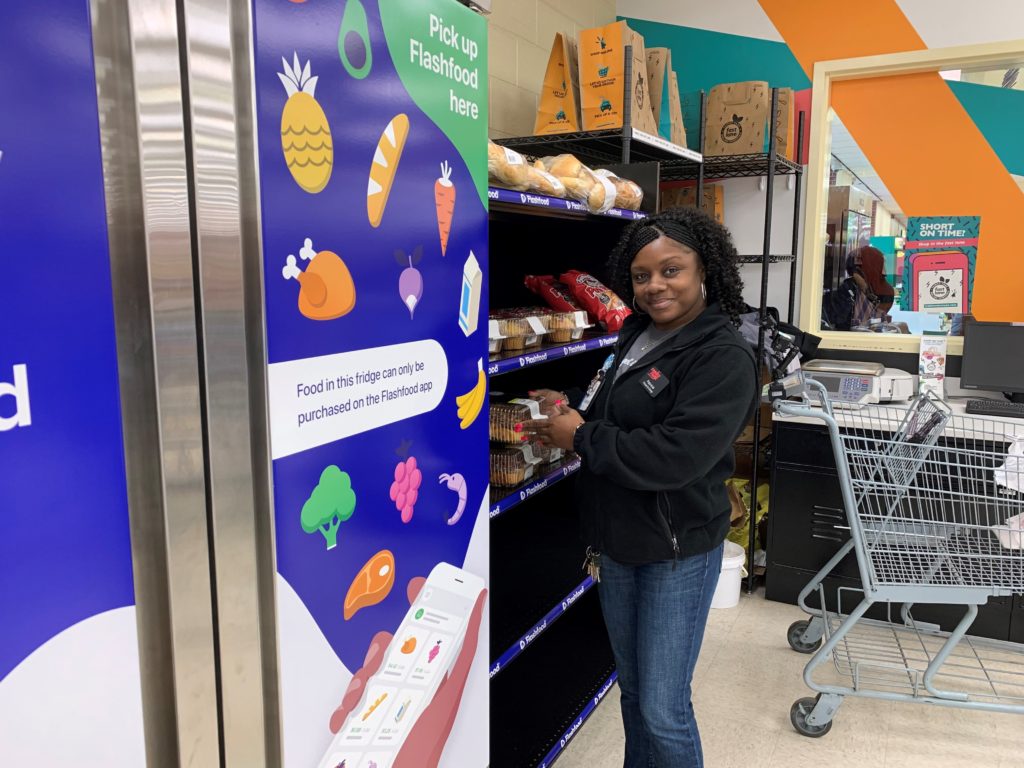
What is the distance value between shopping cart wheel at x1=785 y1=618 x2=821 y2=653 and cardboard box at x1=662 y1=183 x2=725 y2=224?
7.00 ft

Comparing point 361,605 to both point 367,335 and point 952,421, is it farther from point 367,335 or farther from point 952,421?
point 952,421

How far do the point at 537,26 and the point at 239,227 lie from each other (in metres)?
3.04

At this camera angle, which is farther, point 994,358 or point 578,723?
point 994,358

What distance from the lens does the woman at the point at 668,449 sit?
5.55 ft

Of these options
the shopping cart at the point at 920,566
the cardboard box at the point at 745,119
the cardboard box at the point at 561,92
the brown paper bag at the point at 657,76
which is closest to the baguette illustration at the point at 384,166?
the shopping cart at the point at 920,566

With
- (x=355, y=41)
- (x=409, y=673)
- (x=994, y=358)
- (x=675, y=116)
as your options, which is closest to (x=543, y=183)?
(x=355, y=41)

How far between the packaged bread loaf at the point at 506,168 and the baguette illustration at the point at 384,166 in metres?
0.55

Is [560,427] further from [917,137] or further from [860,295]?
[917,137]

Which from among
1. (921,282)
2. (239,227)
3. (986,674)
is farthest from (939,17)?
(239,227)

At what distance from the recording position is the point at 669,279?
181 cm

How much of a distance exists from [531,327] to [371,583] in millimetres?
1098

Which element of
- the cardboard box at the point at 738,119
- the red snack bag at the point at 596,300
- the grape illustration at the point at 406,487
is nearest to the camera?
the grape illustration at the point at 406,487

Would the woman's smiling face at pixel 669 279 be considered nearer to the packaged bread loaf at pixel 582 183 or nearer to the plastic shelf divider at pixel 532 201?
the plastic shelf divider at pixel 532 201

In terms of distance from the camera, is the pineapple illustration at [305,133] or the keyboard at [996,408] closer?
the pineapple illustration at [305,133]
